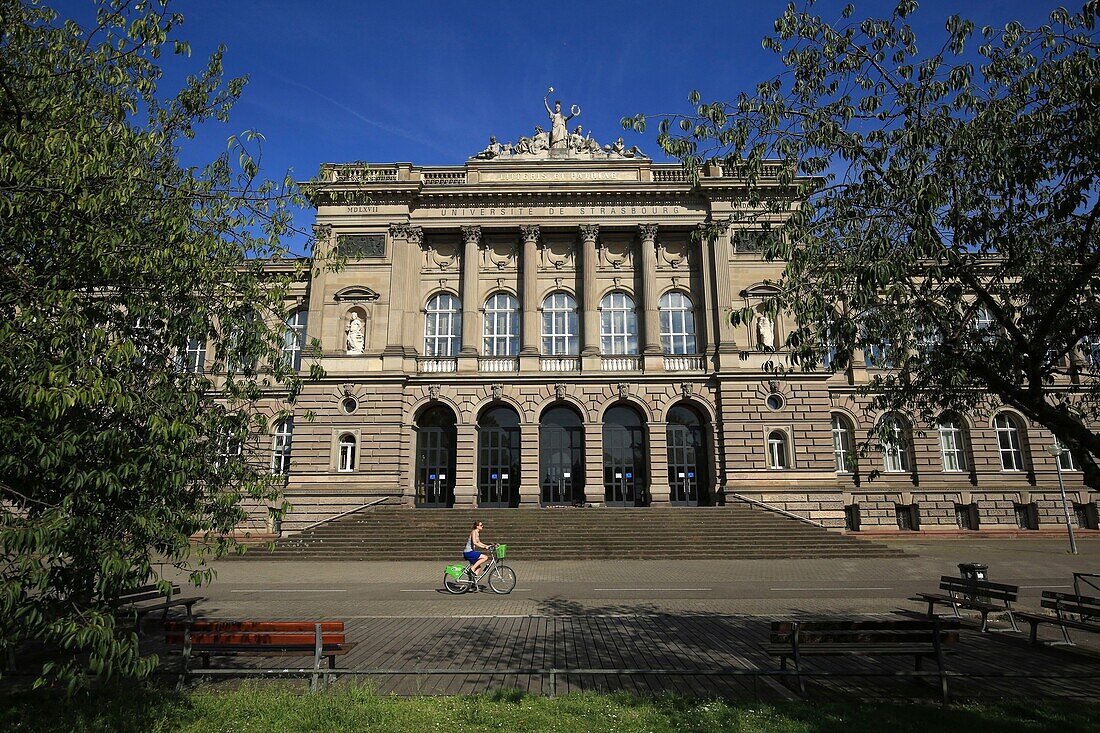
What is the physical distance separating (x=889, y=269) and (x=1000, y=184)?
10.0 ft

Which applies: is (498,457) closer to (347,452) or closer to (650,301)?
(347,452)

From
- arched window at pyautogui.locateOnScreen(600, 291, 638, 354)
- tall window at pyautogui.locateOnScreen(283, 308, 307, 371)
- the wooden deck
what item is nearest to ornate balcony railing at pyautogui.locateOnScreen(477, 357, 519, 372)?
arched window at pyautogui.locateOnScreen(600, 291, 638, 354)

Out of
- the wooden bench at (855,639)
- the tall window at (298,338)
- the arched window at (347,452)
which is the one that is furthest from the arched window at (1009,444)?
the tall window at (298,338)

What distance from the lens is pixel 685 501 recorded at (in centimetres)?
3288

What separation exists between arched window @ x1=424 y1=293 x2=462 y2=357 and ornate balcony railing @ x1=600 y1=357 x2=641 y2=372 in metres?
8.32

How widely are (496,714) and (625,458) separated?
88.9 feet

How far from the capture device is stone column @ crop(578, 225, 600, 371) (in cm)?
3397

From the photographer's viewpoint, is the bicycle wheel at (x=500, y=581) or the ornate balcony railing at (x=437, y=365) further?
the ornate balcony railing at (x=437, y=365)

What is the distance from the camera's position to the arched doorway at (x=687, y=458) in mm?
33000

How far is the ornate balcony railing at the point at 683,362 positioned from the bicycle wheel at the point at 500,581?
18436 mm

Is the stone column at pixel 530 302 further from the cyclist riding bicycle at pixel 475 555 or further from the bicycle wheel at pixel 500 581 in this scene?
the cyclist riding bicycle at pixel 475 555

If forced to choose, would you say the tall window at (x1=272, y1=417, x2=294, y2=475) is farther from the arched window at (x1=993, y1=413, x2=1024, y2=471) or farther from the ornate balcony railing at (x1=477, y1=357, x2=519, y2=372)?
the arched window at (x1=993, y1=413, x2=1024, y2=471)

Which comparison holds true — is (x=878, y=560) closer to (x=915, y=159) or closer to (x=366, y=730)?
(x=915, y=159)

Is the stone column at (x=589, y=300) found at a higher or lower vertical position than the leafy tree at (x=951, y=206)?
higher
